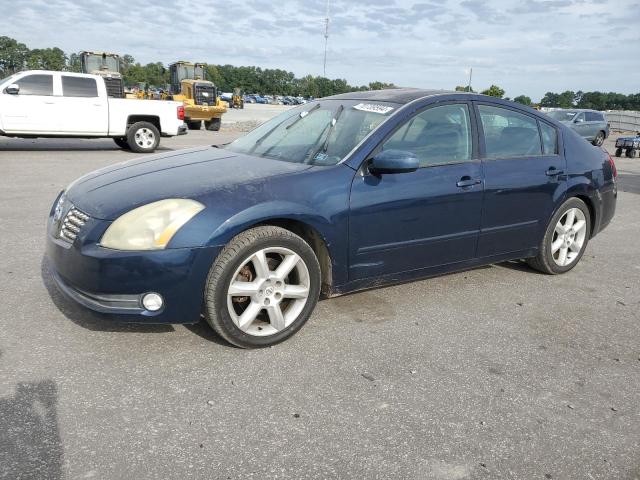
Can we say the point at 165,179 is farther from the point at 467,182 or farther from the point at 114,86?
the point at 114,86

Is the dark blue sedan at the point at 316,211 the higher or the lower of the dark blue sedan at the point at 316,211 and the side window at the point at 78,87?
the lower

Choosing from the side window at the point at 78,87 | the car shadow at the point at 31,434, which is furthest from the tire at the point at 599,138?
the car shadow at the point at 31,434

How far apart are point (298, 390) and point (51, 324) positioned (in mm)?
1695

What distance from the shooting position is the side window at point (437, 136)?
3.78 m

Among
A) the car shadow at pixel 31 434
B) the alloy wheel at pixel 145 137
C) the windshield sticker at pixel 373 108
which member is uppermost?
the windshield sticker at pixel 373 108

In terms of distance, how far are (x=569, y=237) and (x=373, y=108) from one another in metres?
2.31

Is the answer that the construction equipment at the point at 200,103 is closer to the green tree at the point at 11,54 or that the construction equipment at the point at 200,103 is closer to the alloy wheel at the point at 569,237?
the alloy wheel at the point at 569,237

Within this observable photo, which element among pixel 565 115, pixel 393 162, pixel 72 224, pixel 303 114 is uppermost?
pixel 565 115

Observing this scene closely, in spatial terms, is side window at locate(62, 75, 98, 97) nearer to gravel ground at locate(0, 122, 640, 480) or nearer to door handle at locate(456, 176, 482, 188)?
gravel ground at locate(0, 122, 640, 480)

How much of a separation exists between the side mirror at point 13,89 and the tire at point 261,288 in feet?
37.0

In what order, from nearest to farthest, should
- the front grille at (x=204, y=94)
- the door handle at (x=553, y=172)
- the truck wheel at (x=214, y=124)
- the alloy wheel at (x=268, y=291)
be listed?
the alloy wheel at (x=268, y=291) < the door handle at (x=553, y=172) < the front grille at (x=204, y=94) < the truck wheel at (x=214, y=124)

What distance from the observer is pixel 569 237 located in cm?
490

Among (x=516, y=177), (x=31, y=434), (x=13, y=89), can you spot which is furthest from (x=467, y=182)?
(x=13, y=89)

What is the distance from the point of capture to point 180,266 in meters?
2.90
